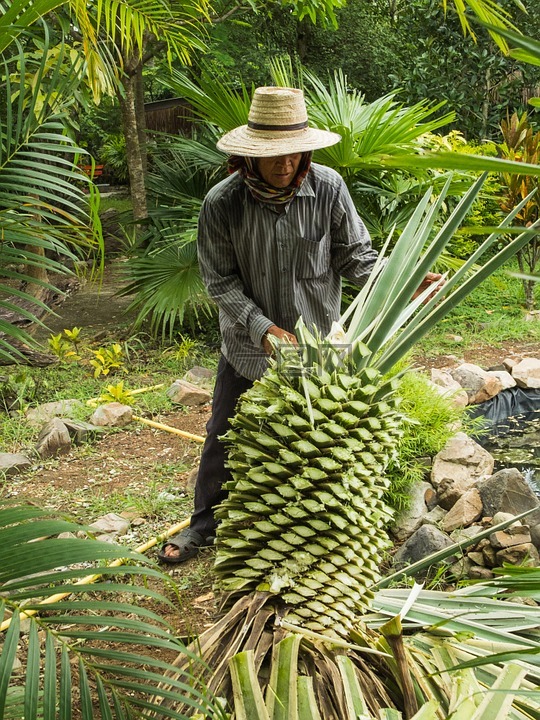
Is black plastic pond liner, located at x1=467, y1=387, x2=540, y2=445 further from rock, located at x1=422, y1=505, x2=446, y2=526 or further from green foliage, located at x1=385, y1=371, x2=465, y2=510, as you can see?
rock, located at x1=422, y1=505, x2=446, y2=526

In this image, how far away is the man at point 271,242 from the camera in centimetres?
271

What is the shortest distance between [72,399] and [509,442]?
2966 mm

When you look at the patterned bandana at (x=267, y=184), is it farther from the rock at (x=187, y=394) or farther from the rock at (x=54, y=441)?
the rock at (x=187, y=394)

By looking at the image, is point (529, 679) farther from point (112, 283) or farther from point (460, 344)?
point (112, 283)

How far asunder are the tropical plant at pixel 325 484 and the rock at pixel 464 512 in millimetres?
1594

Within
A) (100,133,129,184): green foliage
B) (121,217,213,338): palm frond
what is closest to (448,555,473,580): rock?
(121,217,213,338): palm frond

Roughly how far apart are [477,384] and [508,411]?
32 cm

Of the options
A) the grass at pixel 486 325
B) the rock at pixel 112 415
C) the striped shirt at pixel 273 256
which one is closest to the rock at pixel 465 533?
the striped shirt at pixel 273 256

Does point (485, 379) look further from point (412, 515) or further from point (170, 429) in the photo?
point (170, 429)

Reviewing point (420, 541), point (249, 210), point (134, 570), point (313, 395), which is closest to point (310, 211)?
point (249, 210)

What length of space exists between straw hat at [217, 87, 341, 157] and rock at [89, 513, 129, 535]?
182 centimetres

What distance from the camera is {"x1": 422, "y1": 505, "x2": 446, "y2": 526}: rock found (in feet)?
12.0

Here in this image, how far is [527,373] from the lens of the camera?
558cm

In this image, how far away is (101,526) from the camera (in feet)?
11.4
